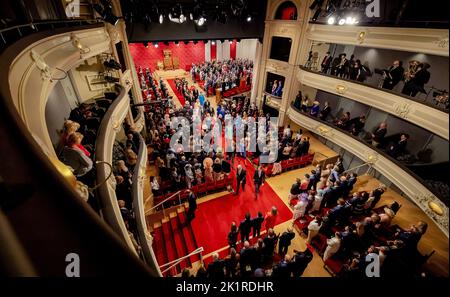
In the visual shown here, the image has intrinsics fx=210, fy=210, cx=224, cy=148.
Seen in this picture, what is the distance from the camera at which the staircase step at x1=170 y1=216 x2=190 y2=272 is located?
589 cm

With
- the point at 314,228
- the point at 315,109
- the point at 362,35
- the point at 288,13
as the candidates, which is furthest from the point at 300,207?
the point at 288,13

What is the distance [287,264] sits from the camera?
15.5 ft

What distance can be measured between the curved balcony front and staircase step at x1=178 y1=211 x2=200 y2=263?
228 inches

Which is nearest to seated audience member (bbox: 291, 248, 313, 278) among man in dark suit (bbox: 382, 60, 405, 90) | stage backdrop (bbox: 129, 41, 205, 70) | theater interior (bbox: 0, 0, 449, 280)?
theater interior (bbox: 0, 0, 449, 280)

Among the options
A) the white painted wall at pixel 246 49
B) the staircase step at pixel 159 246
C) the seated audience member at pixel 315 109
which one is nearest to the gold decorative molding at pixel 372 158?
the seated audience member at pixel 315 109

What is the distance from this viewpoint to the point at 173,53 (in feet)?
78.2

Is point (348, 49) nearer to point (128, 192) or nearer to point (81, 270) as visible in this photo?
point (128, 192)

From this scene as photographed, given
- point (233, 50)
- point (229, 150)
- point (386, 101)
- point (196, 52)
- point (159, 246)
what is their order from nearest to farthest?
point (386, 101)
point (159, 246)
point (229, 150)
point (196, 52)
point (233, 50)

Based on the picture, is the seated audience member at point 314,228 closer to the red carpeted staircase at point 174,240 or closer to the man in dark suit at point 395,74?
the red carpeted staircase at point 174,240

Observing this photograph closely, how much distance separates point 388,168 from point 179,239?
18.5ft

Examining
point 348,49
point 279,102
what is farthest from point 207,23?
→ point 348,49

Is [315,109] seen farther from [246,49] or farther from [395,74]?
[246,49]

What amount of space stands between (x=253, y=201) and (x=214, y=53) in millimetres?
21172

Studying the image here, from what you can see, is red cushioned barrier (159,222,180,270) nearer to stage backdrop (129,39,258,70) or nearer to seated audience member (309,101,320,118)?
seated audience member (309,101,320,118)
